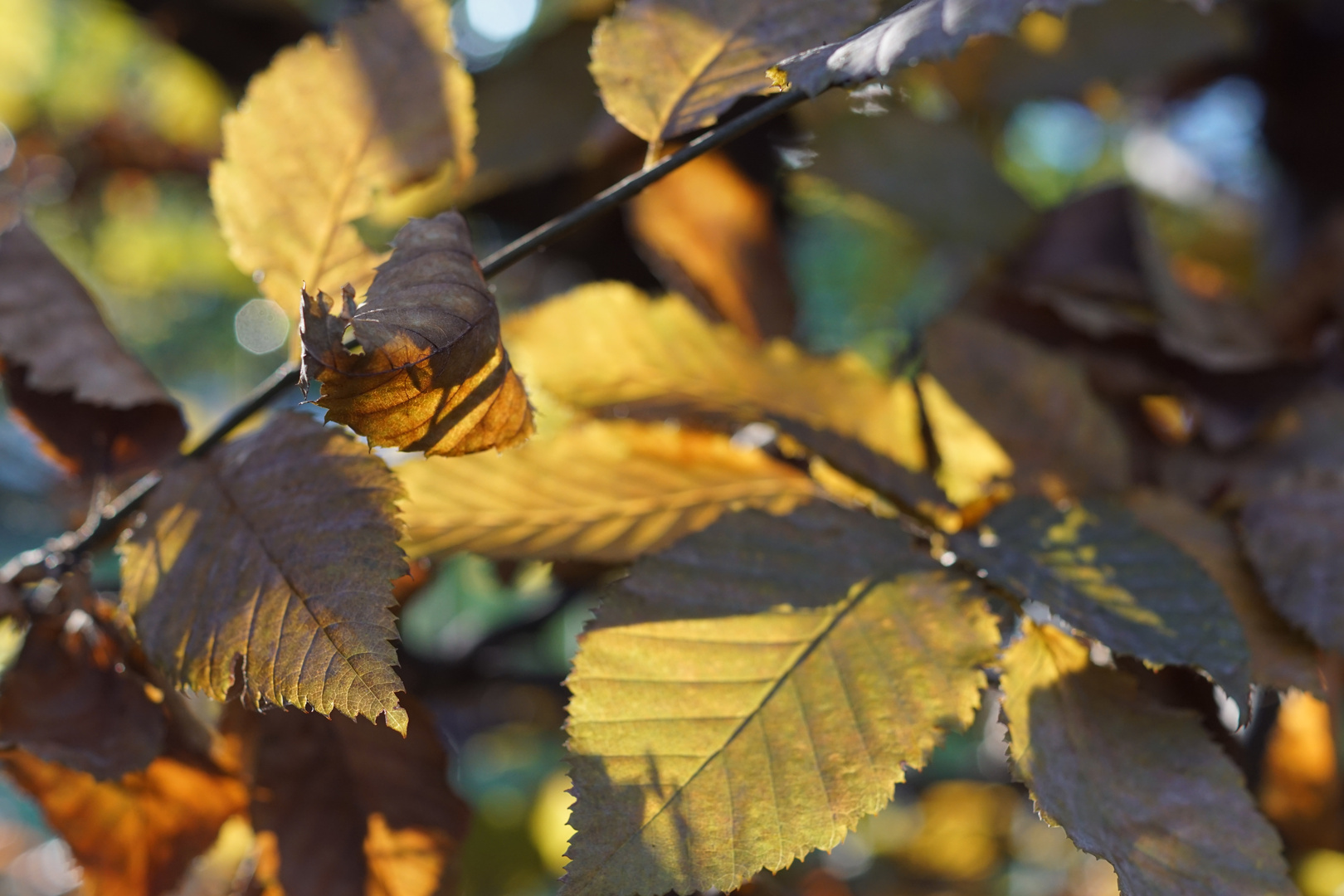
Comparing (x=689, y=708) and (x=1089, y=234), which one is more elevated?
(x=689, y=708)

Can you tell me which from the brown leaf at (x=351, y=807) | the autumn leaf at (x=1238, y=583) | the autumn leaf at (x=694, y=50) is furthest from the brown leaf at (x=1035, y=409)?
the brown leaf at (x=351, y=807)

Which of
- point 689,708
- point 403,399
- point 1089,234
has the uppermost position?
point 403,399

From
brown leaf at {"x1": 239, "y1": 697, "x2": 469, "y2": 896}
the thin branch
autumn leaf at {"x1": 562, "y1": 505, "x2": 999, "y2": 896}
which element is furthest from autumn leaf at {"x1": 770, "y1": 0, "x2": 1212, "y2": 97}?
brown leaf at {"x1": 239, "y1": 697, "x2": 469, "y2": 896}

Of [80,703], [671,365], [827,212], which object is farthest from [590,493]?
[827,212]

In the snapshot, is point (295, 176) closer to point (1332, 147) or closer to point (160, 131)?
point (1332, 147)

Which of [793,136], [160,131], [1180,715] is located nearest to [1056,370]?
[1180,715]

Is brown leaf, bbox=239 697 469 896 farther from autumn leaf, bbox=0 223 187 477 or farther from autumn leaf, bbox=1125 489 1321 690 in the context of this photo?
autumn leaf, bbox=1125 489 1321 690

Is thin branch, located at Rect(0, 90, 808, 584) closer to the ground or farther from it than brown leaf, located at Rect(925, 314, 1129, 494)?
farther from it

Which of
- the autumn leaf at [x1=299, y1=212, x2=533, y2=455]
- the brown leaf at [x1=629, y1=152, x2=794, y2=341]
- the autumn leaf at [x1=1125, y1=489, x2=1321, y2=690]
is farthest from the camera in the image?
the brown leaf at [x1=629, y1=152, x2=794, y2=341]
